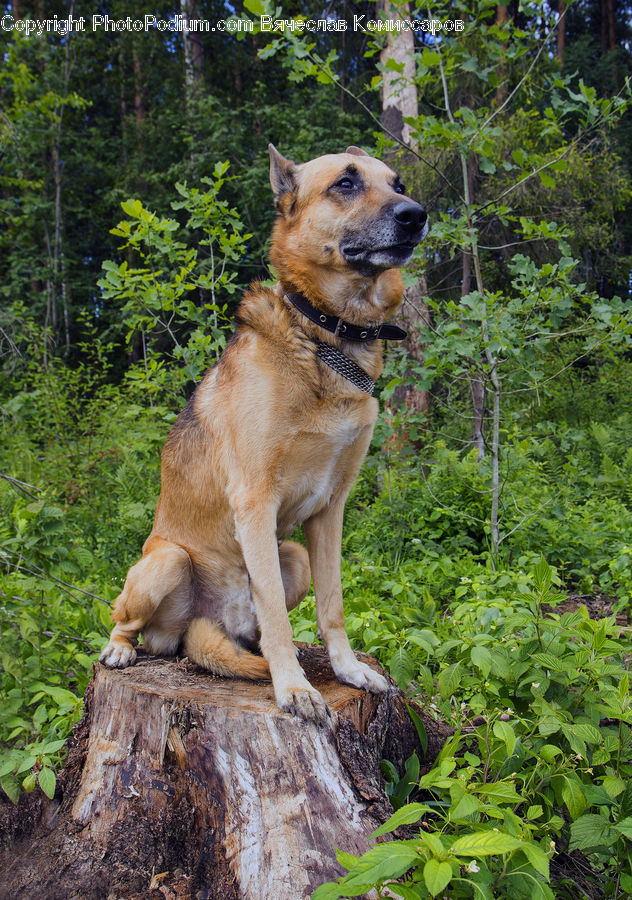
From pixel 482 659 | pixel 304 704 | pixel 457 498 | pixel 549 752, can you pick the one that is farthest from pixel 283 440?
pixel 457 498

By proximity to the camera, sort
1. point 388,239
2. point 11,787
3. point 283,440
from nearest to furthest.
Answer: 1. point 11,787
2. point 283,440
3. point 388,239

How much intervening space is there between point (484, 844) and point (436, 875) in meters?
0.13

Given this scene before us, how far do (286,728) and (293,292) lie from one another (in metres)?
1.60

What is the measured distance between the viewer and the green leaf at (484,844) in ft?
4.19

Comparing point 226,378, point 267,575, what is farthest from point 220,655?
point 226,378

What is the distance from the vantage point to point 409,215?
2373 mm

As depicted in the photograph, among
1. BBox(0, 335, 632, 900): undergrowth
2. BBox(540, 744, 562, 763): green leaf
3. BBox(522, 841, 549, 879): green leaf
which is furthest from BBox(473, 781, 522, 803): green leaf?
BBox(540, 744, 562, 763): green leaf

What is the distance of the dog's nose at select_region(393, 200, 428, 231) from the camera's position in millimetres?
2371

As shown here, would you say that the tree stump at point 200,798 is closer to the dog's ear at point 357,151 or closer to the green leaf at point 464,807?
the green leaf at point 464,807

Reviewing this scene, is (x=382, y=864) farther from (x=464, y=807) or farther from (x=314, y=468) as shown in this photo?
(x=314, y=468)

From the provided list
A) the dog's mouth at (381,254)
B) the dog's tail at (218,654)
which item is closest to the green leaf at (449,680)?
the dog's tail at (218,654)

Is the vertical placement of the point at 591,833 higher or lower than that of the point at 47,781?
higher

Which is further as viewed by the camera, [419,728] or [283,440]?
[419,728]

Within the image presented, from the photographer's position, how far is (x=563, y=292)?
4012 millimetres
